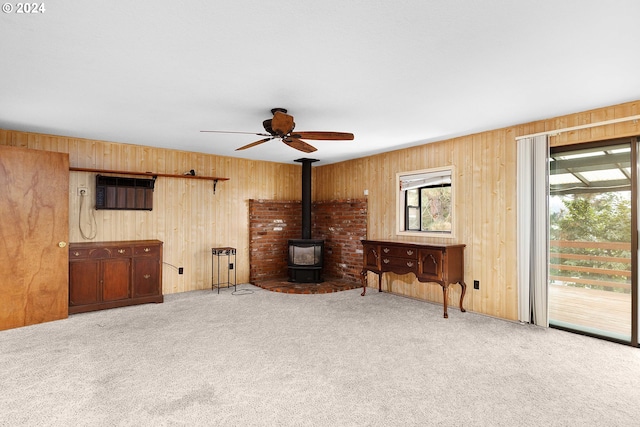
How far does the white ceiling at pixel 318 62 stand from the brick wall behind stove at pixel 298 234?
102 inches

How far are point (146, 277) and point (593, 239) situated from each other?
5427mm

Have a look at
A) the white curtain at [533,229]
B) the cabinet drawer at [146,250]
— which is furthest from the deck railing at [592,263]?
the cabinet drawer at [146,250]

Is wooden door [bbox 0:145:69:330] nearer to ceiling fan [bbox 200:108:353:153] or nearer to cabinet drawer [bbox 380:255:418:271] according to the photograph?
ceiling fan [bbox 200:108:353:153]

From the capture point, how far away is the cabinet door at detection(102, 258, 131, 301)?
439 centimetres

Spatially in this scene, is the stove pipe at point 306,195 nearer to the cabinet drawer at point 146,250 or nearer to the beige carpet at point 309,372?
the beige carpet at point 309,372

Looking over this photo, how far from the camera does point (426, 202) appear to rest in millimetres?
5195

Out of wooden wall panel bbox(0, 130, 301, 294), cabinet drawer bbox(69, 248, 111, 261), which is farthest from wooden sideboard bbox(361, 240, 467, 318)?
cabinet drawer bbox(69, 248, 111, 261)

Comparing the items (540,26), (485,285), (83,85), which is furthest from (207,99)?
(485,285)

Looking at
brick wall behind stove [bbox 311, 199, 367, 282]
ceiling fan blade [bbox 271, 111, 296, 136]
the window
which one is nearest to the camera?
ceiling fan blade [bbox 271, 111, 296, 136]

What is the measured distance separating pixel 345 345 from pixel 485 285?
7.07 feet

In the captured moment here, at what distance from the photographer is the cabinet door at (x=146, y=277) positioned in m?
4.61

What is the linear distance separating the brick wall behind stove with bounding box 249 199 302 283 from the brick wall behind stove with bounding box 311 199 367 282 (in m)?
0.50

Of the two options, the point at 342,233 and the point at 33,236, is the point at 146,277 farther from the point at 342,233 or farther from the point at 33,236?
the point at 342,233

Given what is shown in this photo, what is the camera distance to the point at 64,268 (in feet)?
13.2
